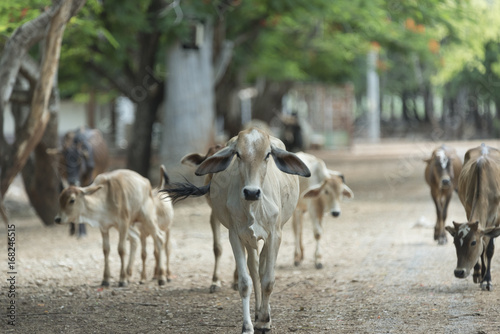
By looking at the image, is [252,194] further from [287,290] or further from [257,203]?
[287,290]

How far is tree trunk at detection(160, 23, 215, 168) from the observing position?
20.2m

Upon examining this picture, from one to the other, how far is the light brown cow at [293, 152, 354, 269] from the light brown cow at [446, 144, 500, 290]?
204cm

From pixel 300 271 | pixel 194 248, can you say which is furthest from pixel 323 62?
pixel 300 271

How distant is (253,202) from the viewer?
7.34 m

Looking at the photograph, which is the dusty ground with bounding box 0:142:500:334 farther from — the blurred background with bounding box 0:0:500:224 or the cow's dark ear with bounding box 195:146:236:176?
the blurred background with bounding box 0:0:500:224

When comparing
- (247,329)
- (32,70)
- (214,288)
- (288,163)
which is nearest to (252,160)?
(288,163)

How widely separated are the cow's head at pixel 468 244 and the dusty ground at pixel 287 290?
33 cm

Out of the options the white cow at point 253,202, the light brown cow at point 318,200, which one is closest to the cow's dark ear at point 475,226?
the white cow at point 253,202

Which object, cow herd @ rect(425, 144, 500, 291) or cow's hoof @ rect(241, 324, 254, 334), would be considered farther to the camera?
cow herd @ rect(425, 144, 500, 291)

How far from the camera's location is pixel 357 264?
11.3 meters

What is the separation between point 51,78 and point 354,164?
859 inches

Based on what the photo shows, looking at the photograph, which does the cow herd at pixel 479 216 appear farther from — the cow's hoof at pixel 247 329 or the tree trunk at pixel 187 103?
the tree trunk at pixel 187 103

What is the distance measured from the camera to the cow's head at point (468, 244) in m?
8.58

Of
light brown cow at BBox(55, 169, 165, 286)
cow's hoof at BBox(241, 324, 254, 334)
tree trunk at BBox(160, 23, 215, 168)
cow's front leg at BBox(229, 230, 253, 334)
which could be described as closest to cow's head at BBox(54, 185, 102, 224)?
light brown cow at BBox(55, 169, 165, 286)
